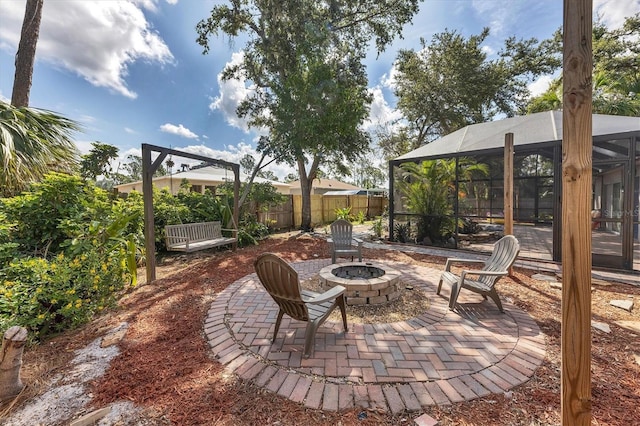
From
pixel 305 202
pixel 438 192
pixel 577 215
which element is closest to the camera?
pixel 577 215

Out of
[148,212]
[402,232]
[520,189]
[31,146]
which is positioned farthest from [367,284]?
[520,189]

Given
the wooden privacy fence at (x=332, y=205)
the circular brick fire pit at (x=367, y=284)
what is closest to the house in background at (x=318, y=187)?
the wooden privacy fence at (x=332, y=205)

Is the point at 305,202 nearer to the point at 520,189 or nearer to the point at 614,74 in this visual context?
the point at 520,189

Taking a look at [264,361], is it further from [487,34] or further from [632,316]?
[487,34]

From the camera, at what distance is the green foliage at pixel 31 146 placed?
348cm

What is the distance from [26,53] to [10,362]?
6.73 metres

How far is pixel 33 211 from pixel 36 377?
2605 millimetres

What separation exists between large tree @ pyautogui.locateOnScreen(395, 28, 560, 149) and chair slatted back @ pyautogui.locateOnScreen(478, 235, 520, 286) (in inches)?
488

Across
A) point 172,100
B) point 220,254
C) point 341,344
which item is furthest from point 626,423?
point 172,100

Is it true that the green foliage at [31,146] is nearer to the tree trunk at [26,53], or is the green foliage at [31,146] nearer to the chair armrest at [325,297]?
the tree trunk at [26,53]

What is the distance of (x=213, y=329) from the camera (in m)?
2.94

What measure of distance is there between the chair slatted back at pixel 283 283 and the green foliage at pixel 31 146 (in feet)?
12.7

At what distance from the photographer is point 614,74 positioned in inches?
416

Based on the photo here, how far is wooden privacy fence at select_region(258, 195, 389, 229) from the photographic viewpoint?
11.7m
